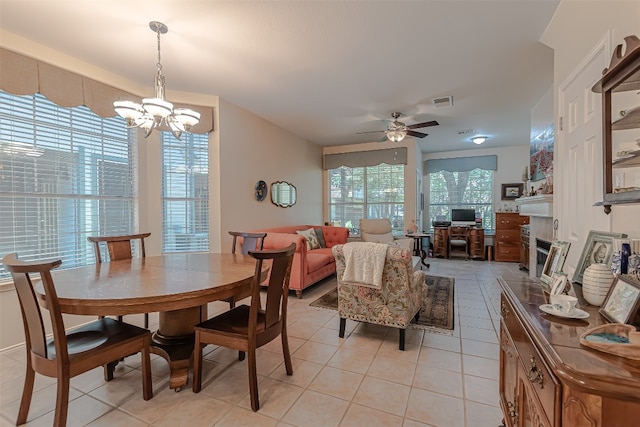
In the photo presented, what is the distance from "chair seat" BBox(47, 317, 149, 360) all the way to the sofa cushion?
2405 millimetres

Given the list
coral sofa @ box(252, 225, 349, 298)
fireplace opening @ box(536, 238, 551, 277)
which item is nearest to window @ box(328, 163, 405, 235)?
coral sofa @ box(252, 225, 349, 298)

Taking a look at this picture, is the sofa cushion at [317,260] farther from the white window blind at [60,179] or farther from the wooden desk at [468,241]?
the wooden desk at [468,241]

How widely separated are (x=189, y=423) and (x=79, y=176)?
110 inches

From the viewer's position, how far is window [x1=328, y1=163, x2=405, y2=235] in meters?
6.58

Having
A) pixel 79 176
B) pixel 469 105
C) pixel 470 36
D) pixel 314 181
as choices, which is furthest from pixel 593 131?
pixel 314 181

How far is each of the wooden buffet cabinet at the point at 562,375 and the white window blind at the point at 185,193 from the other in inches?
151

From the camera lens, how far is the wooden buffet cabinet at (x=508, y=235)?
6160 mm

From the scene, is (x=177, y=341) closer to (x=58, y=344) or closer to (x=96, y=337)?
(x=96, y=337)

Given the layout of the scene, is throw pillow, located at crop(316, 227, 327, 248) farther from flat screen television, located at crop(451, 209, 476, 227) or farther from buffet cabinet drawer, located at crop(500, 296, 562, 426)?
buffet cabinet drawer, located at crop(500, 296, 562, 426)

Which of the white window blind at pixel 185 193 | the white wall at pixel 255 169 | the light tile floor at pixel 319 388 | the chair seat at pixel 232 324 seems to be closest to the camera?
the light tile floor at pixel 319 388

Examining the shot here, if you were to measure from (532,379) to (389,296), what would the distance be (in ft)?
5.14

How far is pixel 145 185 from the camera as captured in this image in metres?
3.70

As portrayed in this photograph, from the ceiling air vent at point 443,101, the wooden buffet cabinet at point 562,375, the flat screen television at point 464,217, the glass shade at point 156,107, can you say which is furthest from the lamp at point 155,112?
the flat screen television at point 464,217

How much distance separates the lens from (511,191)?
6.84m
